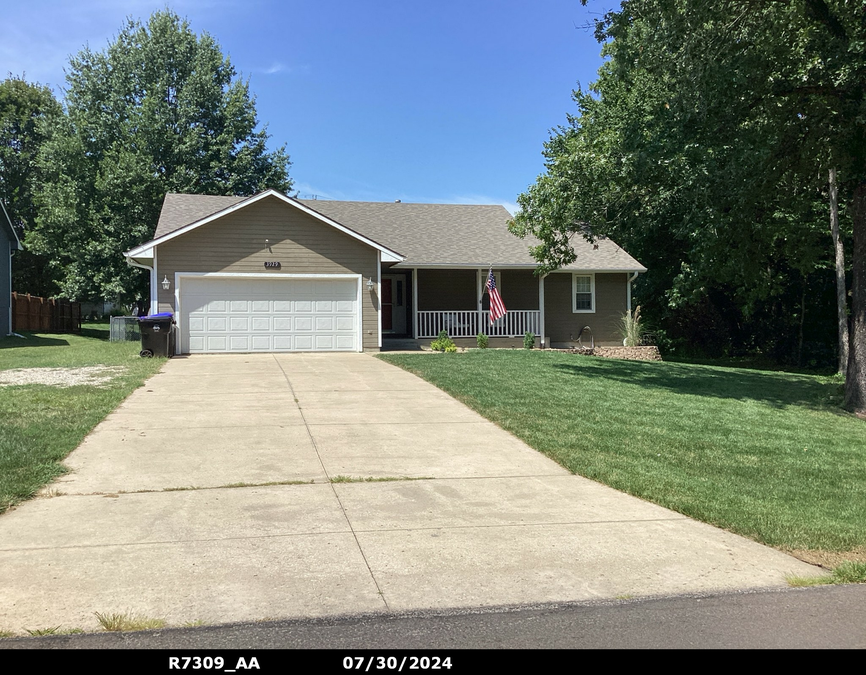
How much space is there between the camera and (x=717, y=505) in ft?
20.9

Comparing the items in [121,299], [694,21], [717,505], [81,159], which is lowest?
[717,505]

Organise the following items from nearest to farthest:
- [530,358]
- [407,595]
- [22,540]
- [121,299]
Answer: [407,595], [22,540], [530,358], [121,299]

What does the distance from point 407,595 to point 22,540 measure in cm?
288

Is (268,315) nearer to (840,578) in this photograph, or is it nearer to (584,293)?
(584,293)

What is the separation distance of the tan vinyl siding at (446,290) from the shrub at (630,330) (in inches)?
207

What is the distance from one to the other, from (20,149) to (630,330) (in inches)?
1527

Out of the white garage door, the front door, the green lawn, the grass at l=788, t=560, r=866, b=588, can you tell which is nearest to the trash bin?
the green lawn

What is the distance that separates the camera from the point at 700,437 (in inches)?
373

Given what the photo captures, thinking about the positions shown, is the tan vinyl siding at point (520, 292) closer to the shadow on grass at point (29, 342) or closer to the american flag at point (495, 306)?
the american flag at point (495, 306)

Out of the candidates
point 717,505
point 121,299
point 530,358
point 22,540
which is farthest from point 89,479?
point 121,299

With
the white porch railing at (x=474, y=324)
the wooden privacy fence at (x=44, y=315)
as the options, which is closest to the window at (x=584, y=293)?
the white porch railing at (x=474, y=324)

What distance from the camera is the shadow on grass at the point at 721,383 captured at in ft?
45.7

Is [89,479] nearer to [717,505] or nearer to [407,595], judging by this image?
[407,595]
